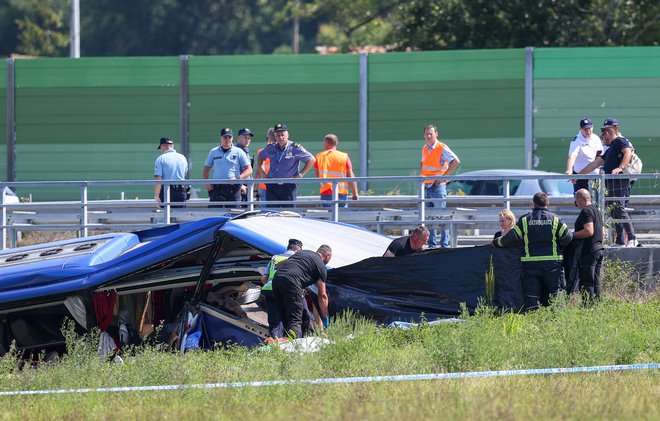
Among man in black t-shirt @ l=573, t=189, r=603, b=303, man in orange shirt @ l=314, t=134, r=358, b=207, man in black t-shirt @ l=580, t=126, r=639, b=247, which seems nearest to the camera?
man in black t-shirt @ l=573, t=189, r=603, b=303

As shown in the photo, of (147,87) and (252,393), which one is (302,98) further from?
(252,393)

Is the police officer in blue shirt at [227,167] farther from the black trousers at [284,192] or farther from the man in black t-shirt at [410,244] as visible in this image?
the man in black t-shirt at [410,244]

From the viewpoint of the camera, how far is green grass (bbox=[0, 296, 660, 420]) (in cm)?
858

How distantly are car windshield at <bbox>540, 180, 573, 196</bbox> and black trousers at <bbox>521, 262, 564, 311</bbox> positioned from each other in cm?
729

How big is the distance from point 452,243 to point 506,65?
8916 mm

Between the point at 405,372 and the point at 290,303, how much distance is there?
201 centimetres

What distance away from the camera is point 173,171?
1833cm

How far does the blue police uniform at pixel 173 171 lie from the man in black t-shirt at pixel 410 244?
502cm

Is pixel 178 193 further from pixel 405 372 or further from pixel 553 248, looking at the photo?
pixel 405 372

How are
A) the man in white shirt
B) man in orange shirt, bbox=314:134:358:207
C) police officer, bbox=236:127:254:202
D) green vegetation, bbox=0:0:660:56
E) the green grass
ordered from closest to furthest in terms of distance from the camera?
the green grass < the man in white shirt < man in orange shirt, bbox=314:134:358:207 < police officer, bbox=236:127:254:202 < green vegetation, bbox=0:0:660:56

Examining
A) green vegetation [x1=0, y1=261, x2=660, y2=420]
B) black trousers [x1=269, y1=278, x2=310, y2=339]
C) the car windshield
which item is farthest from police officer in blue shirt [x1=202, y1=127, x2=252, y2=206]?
black trousers [x1=269, y1=278, x2=310, y2=339]

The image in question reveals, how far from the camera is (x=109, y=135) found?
25.7 metres

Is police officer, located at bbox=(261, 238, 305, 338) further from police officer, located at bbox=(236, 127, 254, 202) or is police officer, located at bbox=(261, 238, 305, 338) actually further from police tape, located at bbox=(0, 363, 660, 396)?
police officer, located at bbox=(236, 127, 254, 202)

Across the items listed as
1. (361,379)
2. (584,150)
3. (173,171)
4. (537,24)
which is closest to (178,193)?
(173,171)
